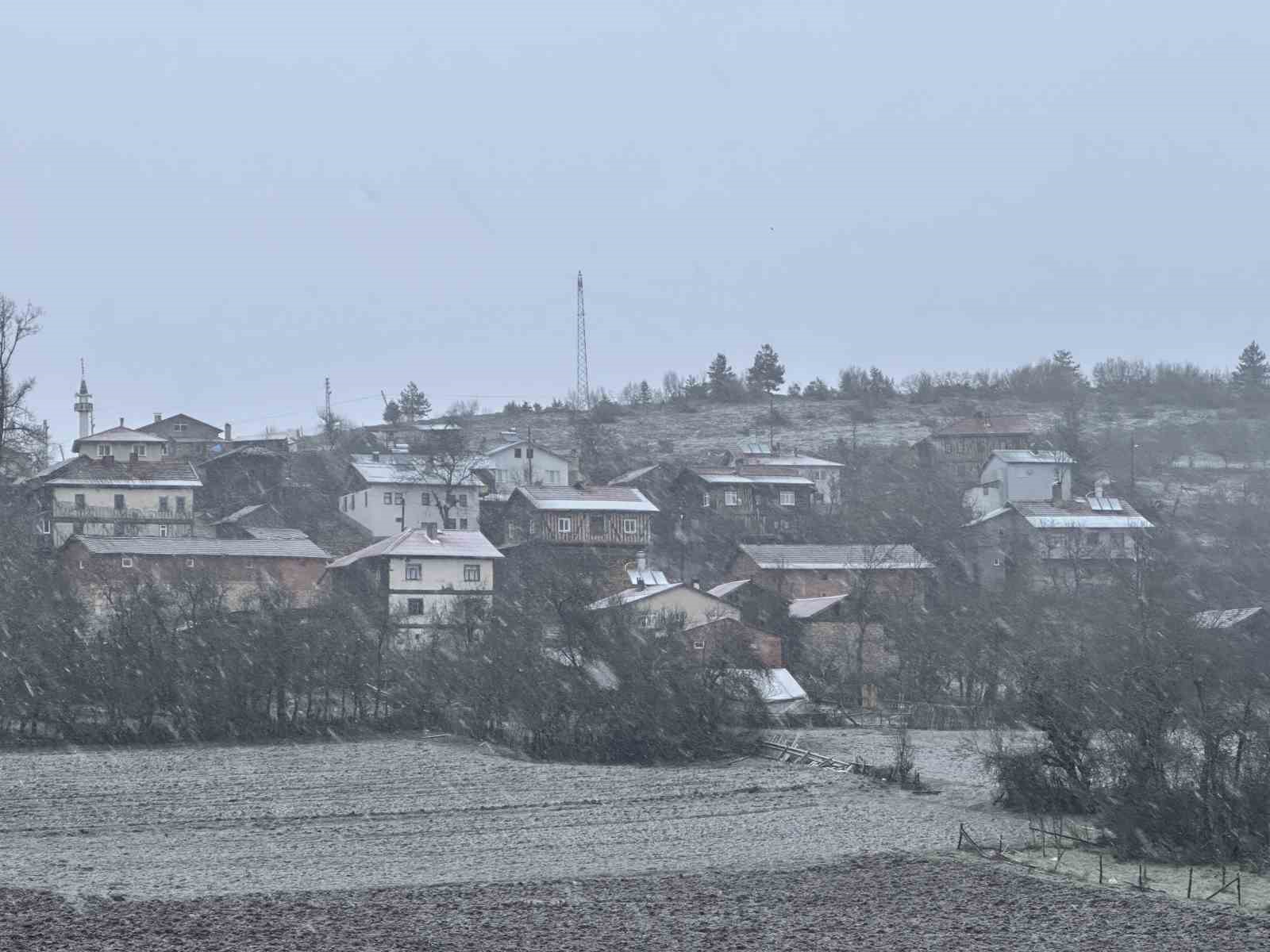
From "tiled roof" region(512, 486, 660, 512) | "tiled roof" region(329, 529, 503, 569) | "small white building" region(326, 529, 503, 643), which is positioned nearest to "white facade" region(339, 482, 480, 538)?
"tiled roof" region(512, 486, 660, 512)

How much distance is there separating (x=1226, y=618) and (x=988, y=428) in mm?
34849

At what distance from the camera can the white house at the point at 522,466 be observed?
81.7m

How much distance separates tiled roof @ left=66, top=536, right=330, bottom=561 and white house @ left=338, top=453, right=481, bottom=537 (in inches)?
326

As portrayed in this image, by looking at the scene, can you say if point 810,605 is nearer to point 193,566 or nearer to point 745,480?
point 745,480

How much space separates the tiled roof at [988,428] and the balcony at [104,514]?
43168mm

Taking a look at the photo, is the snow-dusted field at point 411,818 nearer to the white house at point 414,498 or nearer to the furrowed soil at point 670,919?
the furrowed soil at point 670,919

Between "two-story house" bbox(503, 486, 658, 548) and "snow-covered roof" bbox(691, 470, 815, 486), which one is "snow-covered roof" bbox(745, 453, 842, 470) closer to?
"snow-covered roof" bbox(691, 470, 815, 486)

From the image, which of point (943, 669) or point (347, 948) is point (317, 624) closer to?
point (943, 669)

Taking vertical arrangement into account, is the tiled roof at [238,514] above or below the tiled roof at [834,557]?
above

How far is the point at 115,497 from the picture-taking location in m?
70.2

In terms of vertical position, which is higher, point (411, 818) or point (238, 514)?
point (238, 514)

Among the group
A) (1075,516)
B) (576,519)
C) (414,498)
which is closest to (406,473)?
(414,498)

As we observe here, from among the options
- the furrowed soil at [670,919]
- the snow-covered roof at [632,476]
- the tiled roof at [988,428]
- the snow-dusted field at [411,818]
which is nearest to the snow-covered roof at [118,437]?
the snow-covered roof at [632,476]

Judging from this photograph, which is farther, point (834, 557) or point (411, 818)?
point (834, 557)
